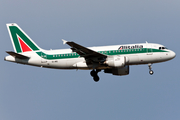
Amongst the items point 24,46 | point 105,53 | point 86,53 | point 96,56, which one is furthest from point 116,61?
point 24,46

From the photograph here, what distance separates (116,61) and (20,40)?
16340 millimetres

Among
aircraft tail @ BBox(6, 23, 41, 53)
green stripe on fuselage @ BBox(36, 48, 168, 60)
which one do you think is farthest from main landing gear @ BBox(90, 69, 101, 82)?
aircraft tail @ BBox(6, 23, 41, 53)

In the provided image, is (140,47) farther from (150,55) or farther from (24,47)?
(24,47)

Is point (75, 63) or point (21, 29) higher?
point (21, 29)

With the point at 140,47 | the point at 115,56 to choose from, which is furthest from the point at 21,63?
the point at 140,47

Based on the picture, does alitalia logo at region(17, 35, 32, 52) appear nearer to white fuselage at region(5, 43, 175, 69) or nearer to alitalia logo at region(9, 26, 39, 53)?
alitalia logo at region(9, 26, 39, 53)

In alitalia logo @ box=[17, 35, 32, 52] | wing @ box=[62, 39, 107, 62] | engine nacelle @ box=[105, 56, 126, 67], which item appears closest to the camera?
wing @ box=[62, 39, 107, 62]

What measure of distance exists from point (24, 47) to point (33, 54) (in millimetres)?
2276

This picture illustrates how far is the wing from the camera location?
144 ft

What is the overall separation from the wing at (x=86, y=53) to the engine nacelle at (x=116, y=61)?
951mm

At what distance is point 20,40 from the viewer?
51312 millimetres

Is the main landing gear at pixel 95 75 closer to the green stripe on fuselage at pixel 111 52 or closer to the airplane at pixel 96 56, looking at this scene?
the airplane at pixel 96 56

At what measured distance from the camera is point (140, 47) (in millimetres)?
47781

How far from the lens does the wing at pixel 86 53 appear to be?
43.8 metres
